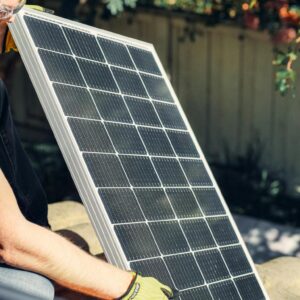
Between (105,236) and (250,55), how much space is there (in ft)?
20.1

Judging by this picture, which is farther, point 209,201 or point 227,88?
point 227,88

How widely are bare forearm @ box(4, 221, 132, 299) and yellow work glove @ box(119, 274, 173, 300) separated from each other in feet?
0.11

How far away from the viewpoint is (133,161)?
487 centimetres

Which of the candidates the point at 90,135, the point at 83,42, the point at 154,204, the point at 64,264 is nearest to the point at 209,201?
the point at 154,204

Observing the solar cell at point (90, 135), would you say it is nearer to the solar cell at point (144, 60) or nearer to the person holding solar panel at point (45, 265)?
the person holding solar panel at point (45, 265)

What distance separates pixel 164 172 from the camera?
5078 mm

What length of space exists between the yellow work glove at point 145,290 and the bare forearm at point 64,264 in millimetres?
32

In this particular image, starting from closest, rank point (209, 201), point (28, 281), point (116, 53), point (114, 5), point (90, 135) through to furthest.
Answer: point (28, 281), point (90, 135), point (209, 201), point (116, 53), point (114, 5)

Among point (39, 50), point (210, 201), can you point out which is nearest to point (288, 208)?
point (210, 201)

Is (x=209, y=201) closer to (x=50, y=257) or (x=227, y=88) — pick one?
(x=50, y=257)

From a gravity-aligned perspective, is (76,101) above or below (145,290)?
above

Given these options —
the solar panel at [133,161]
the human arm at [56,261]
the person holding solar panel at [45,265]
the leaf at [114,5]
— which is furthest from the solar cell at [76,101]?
the leaf at [114,5]

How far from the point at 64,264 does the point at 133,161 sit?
92 centimetres

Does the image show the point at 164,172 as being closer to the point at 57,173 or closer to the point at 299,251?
the point at 299,251
